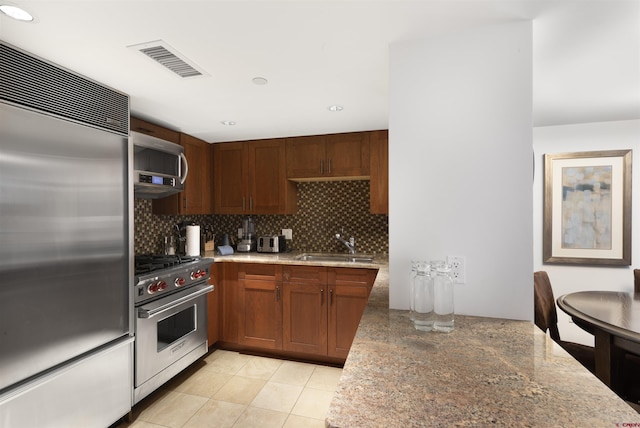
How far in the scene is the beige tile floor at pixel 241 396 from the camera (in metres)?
2.09

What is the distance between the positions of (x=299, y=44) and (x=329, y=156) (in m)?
1.72

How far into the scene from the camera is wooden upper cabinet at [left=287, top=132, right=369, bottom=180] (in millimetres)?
3129

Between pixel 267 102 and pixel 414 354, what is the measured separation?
6.55 feet

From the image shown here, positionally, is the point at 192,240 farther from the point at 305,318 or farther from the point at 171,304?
the point at 305,318

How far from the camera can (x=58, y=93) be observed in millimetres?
1674

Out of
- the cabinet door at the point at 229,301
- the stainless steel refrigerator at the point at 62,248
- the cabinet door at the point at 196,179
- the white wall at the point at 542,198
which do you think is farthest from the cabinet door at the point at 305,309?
the white wall at the point at 542,198

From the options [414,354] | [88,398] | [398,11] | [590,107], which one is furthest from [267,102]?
[590,107]

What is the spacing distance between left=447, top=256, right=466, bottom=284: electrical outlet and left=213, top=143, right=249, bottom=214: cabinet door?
2542mm

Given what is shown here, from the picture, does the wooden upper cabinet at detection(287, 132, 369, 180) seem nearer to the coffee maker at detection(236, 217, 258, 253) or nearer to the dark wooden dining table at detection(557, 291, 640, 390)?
the coffee maker at detection(236, 217, 258, 253)

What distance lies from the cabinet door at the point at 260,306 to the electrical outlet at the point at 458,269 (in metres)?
1.88

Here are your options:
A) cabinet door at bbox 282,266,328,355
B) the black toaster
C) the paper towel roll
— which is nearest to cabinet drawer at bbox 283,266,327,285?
cabinet door at bbox 282,266,328,355

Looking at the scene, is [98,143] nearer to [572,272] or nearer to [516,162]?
[516,162]

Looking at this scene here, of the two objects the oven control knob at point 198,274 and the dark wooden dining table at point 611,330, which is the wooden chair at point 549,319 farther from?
the oven control knob at point 198,274

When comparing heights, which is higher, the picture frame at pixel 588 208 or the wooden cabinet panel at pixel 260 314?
the picture frame at pixel 588 208
